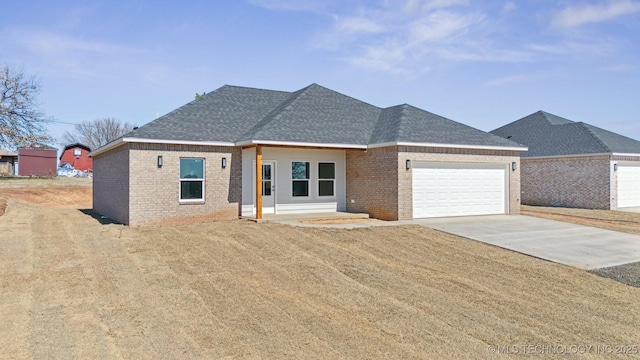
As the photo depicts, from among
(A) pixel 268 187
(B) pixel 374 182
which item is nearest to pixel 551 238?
(B) pixel 374 182

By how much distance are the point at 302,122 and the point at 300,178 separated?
2285 mm

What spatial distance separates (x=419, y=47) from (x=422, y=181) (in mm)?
5481

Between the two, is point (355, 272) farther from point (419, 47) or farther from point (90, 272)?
point (419, 47)

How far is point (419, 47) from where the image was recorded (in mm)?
17594

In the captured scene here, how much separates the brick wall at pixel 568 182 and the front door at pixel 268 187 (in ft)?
55.6

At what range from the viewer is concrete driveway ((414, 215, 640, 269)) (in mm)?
Answer: 10867

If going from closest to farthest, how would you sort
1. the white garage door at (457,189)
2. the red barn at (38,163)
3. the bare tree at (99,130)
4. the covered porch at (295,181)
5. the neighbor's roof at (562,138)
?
the white garage door at (457,189) → the covered porch at (295,181) → the neighbor's roof at (562,138) → the red barn at (38,163) → the bare tree at (99,130)

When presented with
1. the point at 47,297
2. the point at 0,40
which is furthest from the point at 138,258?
the point at 0,40

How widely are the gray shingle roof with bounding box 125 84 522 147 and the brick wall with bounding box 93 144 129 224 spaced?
1.69 m

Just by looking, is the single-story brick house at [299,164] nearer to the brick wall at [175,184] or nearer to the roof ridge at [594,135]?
the brick wall at [175,184]

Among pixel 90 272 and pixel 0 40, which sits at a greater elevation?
pixel 0 40

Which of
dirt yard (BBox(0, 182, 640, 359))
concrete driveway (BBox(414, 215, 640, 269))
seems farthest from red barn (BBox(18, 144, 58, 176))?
concrete driveway (BBox(414, 215, 640, 269))

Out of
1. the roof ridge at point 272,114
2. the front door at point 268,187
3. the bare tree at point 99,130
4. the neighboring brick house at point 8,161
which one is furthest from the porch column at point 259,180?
the bare tree at point 99,130

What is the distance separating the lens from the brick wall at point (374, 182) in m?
16.2
